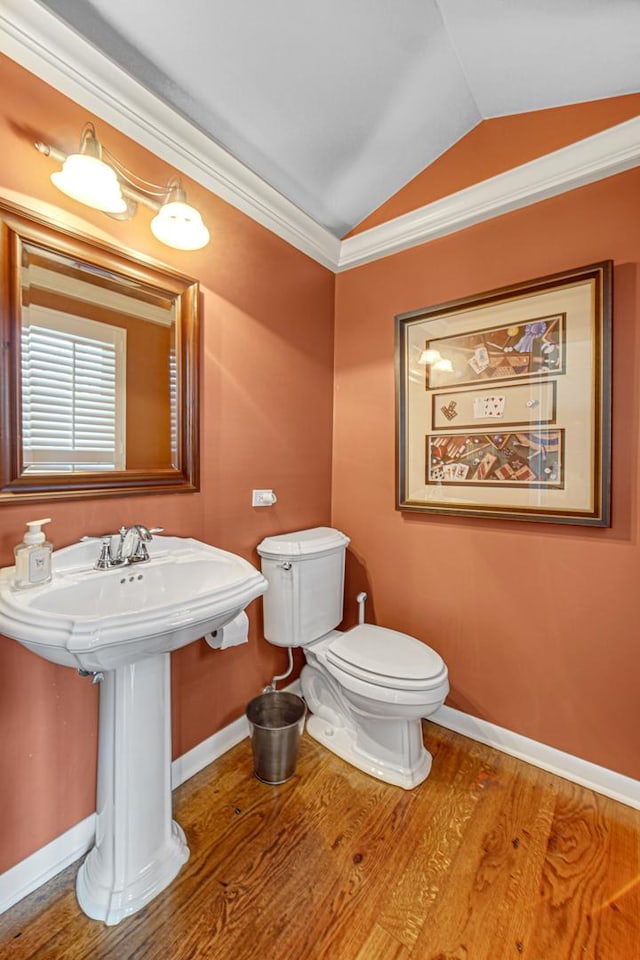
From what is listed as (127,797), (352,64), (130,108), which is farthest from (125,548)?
(352,64)

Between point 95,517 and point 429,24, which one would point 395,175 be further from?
point 95,517

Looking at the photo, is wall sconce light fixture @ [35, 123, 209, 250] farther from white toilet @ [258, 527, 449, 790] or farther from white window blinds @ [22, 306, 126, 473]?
white toilet @ [258, 527, 449, 790]

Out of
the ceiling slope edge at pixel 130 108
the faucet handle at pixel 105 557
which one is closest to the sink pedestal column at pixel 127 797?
the faucet handle at pixel 105 557

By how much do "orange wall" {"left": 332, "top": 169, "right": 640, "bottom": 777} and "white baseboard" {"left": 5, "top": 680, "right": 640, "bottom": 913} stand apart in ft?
0.14

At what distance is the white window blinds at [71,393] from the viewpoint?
1.16 metres

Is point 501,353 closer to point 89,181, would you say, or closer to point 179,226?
point 179,226

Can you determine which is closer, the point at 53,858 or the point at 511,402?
the point at 53,858

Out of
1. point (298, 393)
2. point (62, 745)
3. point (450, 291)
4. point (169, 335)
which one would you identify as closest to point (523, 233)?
point (450, 291)

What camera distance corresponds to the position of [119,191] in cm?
117

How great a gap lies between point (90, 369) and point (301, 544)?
Result: 1.03 meters

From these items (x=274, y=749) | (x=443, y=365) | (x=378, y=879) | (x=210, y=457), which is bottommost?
(x=378, y=879)

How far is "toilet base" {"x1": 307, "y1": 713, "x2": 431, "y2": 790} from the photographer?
1.56 meters

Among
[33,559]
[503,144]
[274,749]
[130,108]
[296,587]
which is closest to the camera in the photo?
[33,559]

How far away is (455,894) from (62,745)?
123 cm
